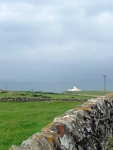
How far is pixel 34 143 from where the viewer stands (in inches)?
156

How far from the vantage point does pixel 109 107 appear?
8.17 metres

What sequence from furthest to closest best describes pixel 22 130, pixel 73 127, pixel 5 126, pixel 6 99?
pixel 6 99 < pixel 5 126 < pixel 22 130 < pixel 73 127

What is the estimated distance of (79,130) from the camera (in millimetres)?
5496

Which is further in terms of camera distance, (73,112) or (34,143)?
(73,112)

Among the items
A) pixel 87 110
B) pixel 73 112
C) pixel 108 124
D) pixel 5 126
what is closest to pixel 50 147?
pixel 73 112

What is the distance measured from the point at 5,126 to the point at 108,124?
6.21 m

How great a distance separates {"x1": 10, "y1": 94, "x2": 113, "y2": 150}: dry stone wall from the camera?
420cm

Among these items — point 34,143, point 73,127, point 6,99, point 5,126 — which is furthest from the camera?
point 6,99

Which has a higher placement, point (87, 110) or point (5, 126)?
point (87, 110)

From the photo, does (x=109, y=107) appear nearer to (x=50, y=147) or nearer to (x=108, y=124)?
(x=108, y=124)

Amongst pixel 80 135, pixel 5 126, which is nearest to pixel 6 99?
pixel 5 126

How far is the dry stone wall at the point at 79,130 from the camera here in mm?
4201

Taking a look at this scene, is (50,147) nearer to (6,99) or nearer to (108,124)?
(108,124)

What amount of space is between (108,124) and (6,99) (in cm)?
2718
